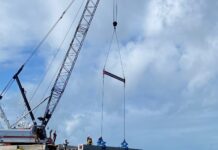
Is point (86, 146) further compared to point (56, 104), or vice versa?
point (56, 104)

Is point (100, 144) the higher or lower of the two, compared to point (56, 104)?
lower

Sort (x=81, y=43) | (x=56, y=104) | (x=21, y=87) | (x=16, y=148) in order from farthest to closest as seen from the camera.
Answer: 1. (x=21, y=87)
2. (x=56, y=104)
3. (x=81, y=43)
4. (x=16, y=148)

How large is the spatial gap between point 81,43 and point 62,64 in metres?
6.34

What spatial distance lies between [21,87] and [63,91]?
15026 millimetres

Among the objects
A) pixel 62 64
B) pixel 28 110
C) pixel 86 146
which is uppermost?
pixel 62 64

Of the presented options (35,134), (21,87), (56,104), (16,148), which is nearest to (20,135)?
(35,134)

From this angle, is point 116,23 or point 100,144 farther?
point 116,23

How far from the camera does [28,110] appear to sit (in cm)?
10412

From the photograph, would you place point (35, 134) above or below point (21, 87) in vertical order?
below

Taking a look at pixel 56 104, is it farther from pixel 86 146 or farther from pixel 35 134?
pixel 86 146

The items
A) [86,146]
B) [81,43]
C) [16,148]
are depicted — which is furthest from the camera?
[81,43]

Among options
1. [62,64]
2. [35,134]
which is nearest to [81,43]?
[62,64]

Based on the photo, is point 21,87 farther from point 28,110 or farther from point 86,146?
point 86,146

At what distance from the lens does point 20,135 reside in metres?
76.7
